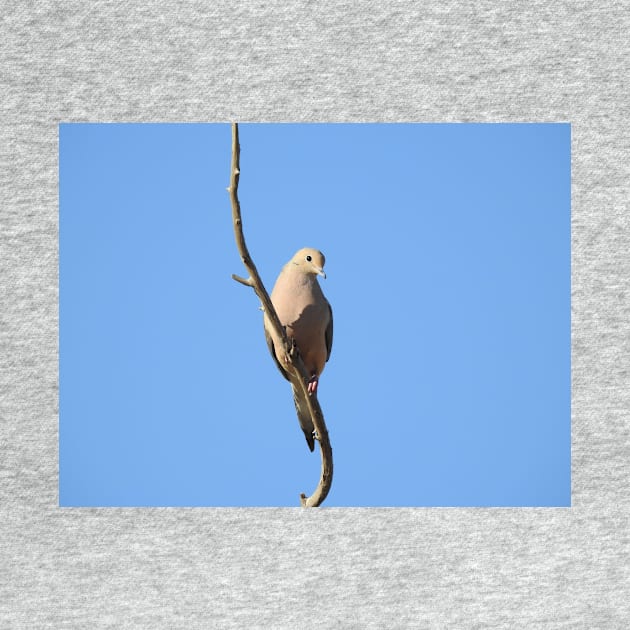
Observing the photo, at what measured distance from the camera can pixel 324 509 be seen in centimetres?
369

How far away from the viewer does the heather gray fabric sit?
11.8ft

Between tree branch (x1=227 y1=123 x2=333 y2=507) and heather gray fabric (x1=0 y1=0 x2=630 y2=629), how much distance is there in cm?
14

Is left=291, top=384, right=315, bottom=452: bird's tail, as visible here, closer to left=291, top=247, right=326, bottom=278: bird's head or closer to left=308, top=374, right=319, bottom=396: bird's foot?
left=308, top=374, right=319, bottom=396: bird's foot

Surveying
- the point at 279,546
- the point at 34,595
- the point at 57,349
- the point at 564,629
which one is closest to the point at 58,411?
the point at 57,349

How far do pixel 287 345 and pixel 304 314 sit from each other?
1.22 feet

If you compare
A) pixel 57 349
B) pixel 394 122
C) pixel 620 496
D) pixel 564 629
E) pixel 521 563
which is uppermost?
pixel 394 122

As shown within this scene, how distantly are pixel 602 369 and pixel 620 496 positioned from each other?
1.61ft

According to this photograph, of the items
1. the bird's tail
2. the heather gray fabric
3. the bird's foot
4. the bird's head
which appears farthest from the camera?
the bird's foot

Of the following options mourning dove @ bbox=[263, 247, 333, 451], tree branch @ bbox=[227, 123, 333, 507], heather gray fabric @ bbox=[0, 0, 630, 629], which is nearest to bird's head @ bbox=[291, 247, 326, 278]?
mourning dove @ bbox=[263, 247, 333, 451]

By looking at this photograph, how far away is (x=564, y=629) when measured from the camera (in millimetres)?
3578

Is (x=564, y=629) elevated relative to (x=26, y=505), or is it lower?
lower

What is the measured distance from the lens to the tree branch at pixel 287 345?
3197 millimetres

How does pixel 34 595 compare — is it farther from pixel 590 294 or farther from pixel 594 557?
pixel 590 294

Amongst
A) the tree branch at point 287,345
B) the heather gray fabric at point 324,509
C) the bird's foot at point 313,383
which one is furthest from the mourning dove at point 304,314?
the heather gray fabric at point 324,509
